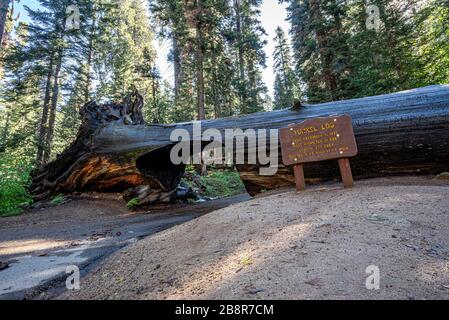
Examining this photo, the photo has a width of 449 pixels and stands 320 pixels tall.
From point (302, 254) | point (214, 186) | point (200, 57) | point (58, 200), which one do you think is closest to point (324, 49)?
point (200, 57)

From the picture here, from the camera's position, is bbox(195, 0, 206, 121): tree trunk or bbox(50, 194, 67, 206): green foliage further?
bbox(195, 0, 206, 121): tree trunk

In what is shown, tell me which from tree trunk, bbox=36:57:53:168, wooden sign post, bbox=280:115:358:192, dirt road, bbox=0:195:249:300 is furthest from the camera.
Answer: tree trunk, bbox=36:57:53:168

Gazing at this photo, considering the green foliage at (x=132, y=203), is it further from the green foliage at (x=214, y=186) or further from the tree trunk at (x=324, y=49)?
the tree trunk at (x=324, y=49)

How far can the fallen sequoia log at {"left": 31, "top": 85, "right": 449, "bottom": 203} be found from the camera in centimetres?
617

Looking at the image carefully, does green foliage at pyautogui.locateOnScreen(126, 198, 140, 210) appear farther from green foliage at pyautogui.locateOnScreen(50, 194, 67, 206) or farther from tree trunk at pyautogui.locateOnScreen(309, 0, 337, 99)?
tree trunk at pyautogui.locateOnScreen(309, 0, 337, 99)

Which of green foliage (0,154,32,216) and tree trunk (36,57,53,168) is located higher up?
tree trunk (36,57,53,168)

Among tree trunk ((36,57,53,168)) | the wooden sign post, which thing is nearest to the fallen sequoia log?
the wooden sign post

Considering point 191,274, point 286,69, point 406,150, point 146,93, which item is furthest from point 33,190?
point 286,69

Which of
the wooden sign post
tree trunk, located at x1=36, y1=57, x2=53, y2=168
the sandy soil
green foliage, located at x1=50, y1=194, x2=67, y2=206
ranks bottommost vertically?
the sandy soil

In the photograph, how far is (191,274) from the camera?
2.77 metres

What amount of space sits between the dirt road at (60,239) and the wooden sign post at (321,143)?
3330mm

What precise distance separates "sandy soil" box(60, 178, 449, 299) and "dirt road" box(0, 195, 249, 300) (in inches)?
21.6
